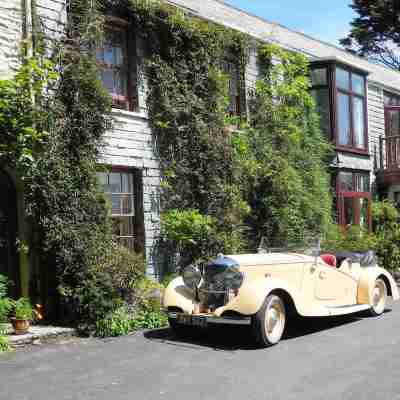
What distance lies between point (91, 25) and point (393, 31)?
26.2m

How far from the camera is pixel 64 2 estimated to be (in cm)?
1071

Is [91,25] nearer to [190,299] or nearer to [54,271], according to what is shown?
[54,271]

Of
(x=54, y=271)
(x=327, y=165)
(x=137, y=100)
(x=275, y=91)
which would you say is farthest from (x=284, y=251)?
(x=327, y=165)

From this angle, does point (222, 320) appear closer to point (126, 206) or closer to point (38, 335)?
point (38, 335)

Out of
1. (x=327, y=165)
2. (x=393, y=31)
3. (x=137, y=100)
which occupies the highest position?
(x=393, y=31)

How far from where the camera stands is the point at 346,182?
17.8m

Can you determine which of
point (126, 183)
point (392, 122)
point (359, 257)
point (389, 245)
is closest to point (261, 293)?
point (359, 257)

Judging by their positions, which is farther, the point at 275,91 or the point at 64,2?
the point at 275,91

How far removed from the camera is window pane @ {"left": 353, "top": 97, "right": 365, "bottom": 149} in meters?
18.4

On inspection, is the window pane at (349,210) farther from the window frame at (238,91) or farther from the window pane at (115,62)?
the window pane at (115,62)

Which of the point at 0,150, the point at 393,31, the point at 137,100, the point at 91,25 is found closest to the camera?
the point at 0,150

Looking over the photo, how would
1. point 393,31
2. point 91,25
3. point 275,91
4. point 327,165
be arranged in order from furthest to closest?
point 393,31 < point 327,165 < point 275,91 < point 91,25

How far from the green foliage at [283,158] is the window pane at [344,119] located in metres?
1.22

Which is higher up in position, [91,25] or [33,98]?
[91,25]
